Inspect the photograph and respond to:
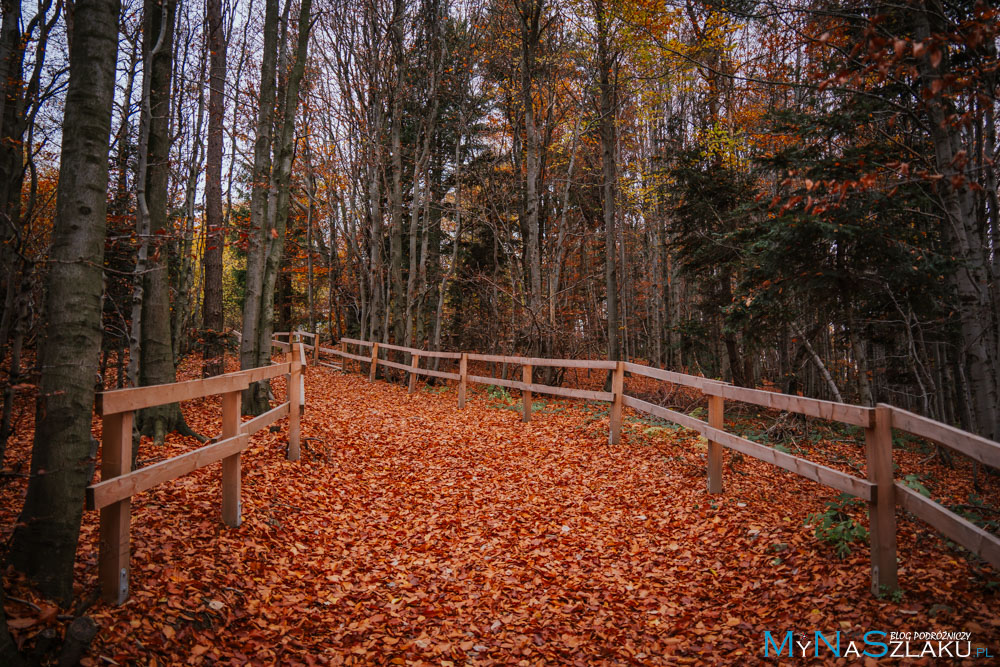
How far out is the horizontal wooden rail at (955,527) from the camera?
2.49 metres

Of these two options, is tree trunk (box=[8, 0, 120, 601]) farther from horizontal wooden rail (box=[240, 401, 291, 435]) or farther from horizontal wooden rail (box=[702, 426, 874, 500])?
horizontal wooden rail (box=[702, 426, 874, 500])

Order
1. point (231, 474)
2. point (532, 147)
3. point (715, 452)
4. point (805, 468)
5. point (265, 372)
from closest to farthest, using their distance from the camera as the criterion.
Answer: point (805, 468), point (231, 474), point (265, 372), point (715, 452), point (532, 147)

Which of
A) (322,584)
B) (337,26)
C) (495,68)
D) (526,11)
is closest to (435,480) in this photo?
(322,584)

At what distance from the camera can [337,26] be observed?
15602 mm

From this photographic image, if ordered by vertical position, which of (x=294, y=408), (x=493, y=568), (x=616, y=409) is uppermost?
(x=294, y=408)

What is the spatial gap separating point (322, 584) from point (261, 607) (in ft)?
1.91

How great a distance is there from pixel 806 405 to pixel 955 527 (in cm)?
138

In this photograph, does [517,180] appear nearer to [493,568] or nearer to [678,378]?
[678,378]

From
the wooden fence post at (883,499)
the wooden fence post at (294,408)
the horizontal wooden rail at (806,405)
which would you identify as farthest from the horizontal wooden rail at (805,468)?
the wooden fence post at (294,408)

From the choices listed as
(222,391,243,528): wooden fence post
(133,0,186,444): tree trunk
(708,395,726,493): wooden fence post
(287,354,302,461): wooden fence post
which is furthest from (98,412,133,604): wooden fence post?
(708,395,726,493): wooden fence post

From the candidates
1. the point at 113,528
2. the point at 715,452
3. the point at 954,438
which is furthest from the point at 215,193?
the point at 954,438

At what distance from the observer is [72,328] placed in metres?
2.91

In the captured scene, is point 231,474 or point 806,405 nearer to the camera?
point 806,405

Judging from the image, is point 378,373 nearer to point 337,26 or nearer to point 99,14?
point 337,26
